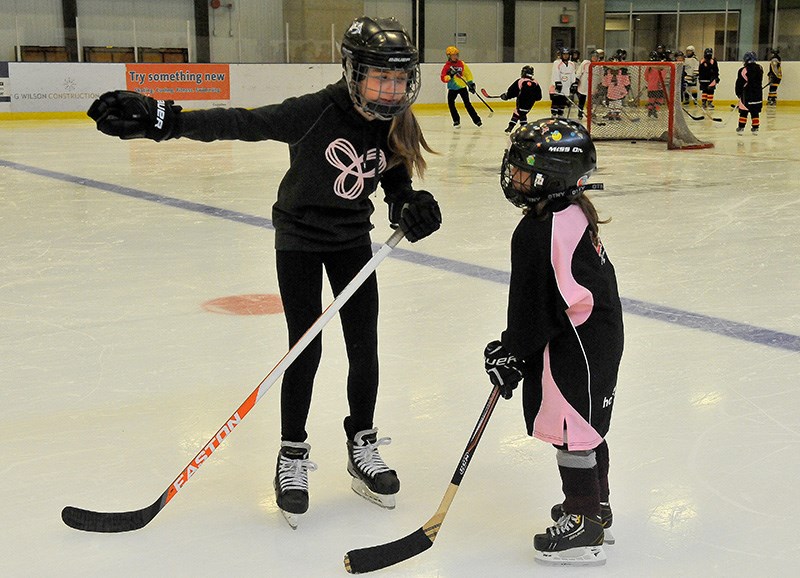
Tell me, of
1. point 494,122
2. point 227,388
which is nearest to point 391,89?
point 227,388

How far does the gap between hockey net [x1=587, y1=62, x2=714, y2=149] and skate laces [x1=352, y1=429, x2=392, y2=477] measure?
9.35m

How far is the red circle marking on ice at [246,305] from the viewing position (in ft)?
12.8

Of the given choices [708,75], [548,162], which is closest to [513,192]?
[548,162]

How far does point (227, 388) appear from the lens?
301cm

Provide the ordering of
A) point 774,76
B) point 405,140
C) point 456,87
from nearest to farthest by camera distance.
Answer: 1. point 405,140
2. point 456,87
3. point 774,76

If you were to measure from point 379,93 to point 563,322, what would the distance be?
1.84 feet

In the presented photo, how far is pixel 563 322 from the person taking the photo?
1884 mm

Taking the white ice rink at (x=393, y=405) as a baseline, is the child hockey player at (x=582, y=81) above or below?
above

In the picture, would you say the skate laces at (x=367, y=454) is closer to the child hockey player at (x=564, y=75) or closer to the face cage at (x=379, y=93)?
the face cage at (x=379, y=93)

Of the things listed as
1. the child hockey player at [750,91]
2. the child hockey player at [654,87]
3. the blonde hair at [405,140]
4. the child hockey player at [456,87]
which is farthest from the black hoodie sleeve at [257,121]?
the child hockey player at [456,87]

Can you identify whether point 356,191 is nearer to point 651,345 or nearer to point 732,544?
point 732,544

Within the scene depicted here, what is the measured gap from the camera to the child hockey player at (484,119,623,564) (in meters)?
1.85

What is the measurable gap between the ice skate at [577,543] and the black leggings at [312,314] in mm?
582

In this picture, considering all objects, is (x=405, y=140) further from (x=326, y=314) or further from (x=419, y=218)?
(x=326, y=314)
